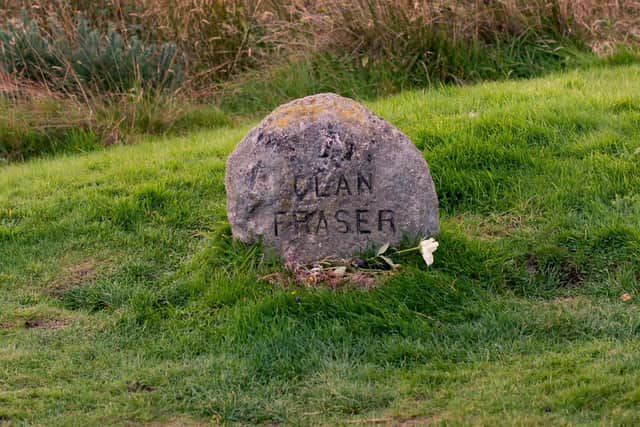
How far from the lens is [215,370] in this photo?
499cm

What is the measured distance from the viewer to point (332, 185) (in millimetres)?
5648

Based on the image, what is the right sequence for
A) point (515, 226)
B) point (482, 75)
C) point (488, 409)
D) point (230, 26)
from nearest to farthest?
point (488, 409)
point (515, 226)
point (482, 75)
point (230, 26)

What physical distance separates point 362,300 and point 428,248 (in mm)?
528

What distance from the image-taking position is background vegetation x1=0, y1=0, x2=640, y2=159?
30.1ft

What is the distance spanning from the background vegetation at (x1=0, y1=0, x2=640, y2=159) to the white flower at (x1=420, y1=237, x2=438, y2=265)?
3818mm

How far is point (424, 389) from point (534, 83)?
4612 millimetres

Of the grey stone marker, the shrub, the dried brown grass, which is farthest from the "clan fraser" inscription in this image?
the shrub

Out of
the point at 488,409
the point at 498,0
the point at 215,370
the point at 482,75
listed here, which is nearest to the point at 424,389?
the point at 488,409

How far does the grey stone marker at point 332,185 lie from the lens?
5.64 meters

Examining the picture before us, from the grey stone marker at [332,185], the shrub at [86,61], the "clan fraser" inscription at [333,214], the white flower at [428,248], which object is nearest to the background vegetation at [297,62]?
the shrub at [86,61]

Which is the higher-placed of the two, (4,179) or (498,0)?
(498,0)

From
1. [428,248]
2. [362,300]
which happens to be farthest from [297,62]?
[362,300]

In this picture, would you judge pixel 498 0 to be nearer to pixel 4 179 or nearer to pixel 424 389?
pixel 4 179

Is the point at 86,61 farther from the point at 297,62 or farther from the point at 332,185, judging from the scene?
the point at 332,185
